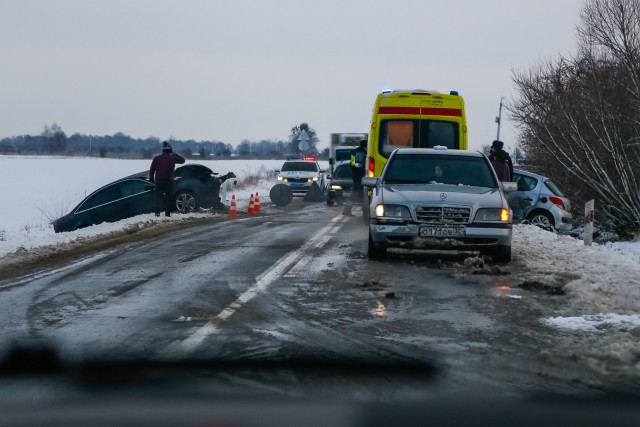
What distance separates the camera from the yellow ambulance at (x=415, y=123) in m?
21.1

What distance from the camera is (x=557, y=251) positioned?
47.7 feet

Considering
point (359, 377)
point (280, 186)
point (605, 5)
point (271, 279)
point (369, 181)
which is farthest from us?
point (280, 186)

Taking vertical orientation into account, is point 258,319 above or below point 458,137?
below

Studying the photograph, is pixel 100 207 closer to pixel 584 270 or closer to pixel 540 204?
pixel 540 204

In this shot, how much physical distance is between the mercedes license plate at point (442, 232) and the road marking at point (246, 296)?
1807 mm

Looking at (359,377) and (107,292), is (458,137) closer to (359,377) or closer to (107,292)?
(107,292)

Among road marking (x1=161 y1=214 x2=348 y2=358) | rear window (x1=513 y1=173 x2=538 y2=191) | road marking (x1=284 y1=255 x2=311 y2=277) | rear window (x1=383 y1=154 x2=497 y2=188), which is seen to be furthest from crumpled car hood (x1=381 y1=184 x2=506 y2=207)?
rear window (x1=513 y1=173 x2=538 y2=191)

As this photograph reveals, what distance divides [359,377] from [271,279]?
5.36 m

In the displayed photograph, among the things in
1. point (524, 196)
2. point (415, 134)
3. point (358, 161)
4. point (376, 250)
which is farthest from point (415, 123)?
point (376, 250)

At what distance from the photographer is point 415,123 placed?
21125mm

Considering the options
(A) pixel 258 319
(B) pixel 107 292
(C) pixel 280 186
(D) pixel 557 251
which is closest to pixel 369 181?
(D) pixel 557 251

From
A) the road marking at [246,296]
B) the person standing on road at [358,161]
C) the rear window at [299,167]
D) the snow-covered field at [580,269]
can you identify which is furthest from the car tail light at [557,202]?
the rear window at [299,167]

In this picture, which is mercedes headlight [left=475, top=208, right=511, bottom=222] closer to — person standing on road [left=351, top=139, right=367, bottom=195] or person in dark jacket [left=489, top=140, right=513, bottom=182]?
person in dark jacket [left=489, top=140, right=513, bottom=182]

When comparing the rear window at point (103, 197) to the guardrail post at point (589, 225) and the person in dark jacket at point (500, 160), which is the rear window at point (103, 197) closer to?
the person in dark jacket at point (500, 160)
